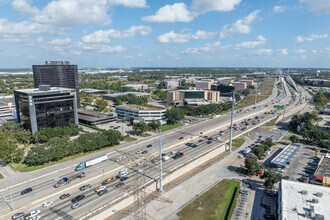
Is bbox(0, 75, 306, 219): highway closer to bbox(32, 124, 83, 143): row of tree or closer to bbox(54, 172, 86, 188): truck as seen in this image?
bbox(54, 172, 86, 188): truck

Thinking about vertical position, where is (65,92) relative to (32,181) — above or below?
above

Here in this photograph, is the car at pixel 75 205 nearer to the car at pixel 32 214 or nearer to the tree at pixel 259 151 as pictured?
the car at pixel 32 214

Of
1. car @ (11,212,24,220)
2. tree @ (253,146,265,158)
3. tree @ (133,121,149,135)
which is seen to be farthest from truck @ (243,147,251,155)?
car @ (11,212,24,220)

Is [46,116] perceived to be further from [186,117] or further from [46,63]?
[46,63]

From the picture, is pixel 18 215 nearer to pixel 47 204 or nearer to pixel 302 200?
pixel 47 204

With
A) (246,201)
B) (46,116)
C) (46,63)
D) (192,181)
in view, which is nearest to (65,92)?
(46,116)
